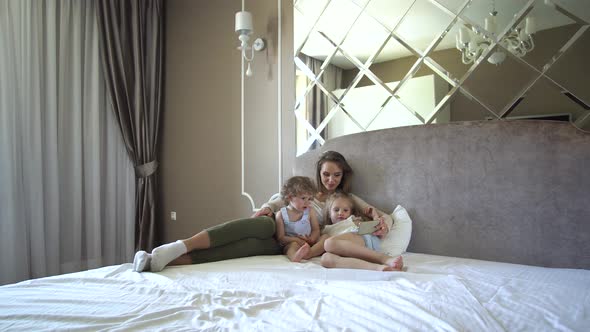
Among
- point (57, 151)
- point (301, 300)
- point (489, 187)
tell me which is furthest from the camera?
point (57, 151)

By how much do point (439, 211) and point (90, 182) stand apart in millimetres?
2690

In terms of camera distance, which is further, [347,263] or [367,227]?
[367,227]

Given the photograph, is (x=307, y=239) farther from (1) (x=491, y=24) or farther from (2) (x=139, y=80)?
Result: (2) (x=139, y=80)

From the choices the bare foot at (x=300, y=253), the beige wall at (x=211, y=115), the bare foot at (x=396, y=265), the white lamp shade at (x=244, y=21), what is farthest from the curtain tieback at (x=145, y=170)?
the bare foot at (x=396, y=265)

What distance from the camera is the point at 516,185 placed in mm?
1858

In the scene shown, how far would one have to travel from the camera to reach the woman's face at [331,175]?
89.9 inches

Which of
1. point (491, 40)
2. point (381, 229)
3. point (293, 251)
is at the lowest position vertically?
point (293, 251)

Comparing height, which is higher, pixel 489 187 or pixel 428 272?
pixel 489 187

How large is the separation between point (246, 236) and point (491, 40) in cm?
162

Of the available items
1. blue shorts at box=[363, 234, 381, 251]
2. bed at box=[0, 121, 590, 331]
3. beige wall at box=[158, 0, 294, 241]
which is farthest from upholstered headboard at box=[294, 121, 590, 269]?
beige wall at box=[158, 0, 294, 241]

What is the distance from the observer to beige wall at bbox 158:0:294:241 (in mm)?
3029

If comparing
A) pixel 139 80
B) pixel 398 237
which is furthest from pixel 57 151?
pixel 398 237

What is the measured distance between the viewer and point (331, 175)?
89.8 inches

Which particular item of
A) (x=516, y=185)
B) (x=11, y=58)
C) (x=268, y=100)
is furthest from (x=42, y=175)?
(x=516, y=185)
